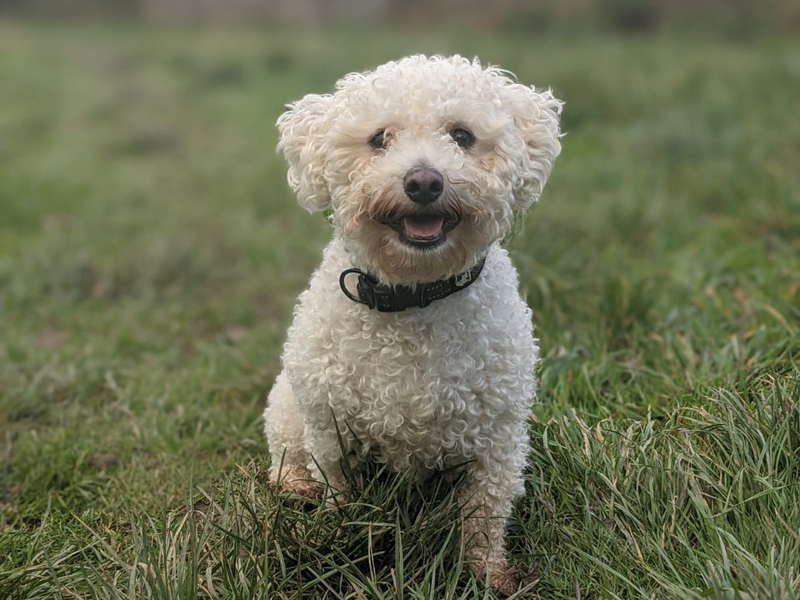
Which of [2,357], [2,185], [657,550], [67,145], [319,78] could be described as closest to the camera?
[657,550]

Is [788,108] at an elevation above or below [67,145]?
above

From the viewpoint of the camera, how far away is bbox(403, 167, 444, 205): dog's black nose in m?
2.09

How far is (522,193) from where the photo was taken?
2.37 m

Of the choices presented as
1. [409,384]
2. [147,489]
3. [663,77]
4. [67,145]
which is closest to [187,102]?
→ [67,145]

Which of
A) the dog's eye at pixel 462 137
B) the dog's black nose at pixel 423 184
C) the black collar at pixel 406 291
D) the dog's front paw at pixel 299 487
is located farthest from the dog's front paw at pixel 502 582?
the dog's eye at pixel 462 137

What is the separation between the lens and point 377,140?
89.2 inches

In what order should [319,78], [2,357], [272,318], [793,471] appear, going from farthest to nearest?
1. [319,78]
2. [272,318]
3. [2,357]
4. [793,471]

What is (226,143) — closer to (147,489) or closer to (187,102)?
(187,102)

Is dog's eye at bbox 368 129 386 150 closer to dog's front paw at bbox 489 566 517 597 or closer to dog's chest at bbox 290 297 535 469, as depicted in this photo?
dog's chest at bbox 290 297 535 469

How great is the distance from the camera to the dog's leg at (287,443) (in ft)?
9.26

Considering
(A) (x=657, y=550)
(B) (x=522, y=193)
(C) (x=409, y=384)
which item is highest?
(B) (x=522, y=193)

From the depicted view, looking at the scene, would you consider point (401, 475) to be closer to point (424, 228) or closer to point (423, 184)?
point (424, 228)

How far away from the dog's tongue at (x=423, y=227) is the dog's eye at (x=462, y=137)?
256 millimetres

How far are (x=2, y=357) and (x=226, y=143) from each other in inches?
209
